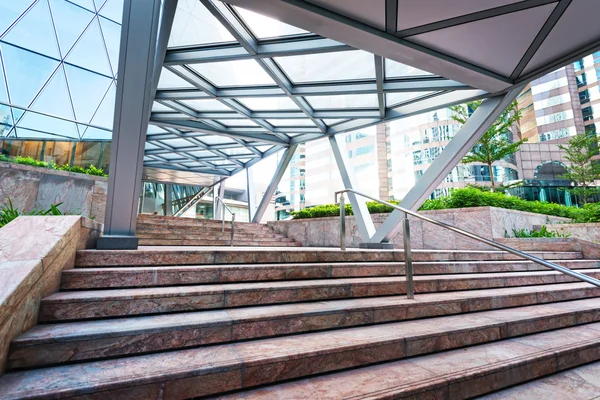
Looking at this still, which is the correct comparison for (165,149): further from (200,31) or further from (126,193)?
(126,193)

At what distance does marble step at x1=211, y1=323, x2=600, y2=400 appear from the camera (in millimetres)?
2105

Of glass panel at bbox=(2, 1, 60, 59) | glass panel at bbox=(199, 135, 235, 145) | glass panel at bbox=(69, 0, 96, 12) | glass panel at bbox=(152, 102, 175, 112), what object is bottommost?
glass panel at bbox=(152, 102, 175, 112)

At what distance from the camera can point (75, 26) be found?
49.1ft

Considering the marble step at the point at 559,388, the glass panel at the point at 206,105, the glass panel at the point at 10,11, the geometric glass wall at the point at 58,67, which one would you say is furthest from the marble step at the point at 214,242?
the glass panel at the point at 10,11

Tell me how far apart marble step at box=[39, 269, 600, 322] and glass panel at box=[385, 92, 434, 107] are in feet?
17.7

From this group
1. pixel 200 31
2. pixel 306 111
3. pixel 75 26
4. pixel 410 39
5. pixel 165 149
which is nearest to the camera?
pixel 410 39

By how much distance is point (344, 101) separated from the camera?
29.1 ft

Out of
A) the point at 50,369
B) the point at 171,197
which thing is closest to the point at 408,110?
the point at 50,369

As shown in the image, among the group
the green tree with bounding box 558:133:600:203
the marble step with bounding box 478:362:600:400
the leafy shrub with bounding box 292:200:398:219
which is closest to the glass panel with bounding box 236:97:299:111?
the leafy shrub with bounding box 292:200:398:219

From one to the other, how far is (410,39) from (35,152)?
1107cm

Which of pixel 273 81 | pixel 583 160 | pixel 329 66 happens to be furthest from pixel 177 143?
pixel 583 160

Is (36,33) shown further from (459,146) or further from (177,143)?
(459,146)

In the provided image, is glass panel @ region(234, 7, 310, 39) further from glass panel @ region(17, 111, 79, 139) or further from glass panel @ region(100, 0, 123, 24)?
glass panel @ region(100, 0, 123, 24)

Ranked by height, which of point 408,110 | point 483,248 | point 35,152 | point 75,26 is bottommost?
point 483,248
